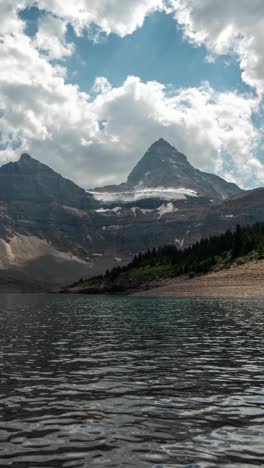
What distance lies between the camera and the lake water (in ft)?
42.4

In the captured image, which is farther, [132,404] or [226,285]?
[226,285]

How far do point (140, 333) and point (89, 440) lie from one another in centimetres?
3028

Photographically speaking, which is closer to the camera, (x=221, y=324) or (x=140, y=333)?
(x=140, y=333)

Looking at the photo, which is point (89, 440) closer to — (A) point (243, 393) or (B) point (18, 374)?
(A) point (243, 393)

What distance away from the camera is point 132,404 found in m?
18.2

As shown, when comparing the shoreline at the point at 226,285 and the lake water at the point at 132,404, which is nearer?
the lake water at the point at 132,404

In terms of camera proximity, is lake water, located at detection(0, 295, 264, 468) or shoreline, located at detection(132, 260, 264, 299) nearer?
lake water, located at detection(0, 295, 264, 468)

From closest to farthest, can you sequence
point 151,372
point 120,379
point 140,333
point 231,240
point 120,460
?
point 120,460
point 120,379
point 151,372
point 140,333
point 231,240

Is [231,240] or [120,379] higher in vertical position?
[231,240]

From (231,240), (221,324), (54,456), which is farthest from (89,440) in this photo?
(231,240)

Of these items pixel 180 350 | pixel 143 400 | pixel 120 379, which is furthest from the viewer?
pixel 180 350

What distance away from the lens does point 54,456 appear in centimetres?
1277

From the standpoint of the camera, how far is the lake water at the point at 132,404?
A: 42.4 ft

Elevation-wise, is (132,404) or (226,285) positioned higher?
(226,285)
